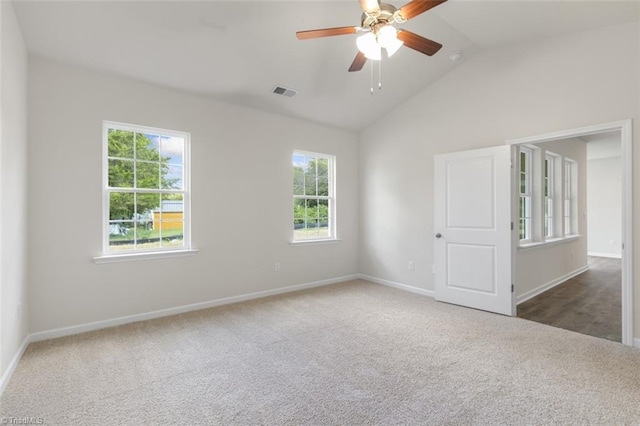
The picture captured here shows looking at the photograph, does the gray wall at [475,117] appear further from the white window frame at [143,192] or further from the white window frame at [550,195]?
the white window frame at [143,192]

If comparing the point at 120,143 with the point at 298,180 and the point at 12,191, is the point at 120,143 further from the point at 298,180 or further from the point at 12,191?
the point at 298,180

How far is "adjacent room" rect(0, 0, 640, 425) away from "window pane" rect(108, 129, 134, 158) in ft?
0.10

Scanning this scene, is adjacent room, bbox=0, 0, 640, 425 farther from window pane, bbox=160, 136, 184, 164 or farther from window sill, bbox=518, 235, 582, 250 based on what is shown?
window sill, bbox=518, 235, 582, 250

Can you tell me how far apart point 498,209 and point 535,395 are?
2.22 meters

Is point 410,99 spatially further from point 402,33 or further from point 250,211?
point 250,211

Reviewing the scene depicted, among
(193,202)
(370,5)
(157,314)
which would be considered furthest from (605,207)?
(157,314)

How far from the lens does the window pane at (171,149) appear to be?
12.6 feet

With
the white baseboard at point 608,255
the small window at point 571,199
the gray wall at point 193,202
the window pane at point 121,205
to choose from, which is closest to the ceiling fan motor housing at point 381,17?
the gray wall at point 193,202

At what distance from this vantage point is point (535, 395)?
2150mm

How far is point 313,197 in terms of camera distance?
521 centimetres

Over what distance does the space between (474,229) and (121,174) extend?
4271mm

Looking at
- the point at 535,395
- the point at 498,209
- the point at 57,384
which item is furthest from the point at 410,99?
the point at 57,384

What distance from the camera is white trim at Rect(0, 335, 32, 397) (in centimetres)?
223

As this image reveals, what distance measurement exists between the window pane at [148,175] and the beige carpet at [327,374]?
1.56m
